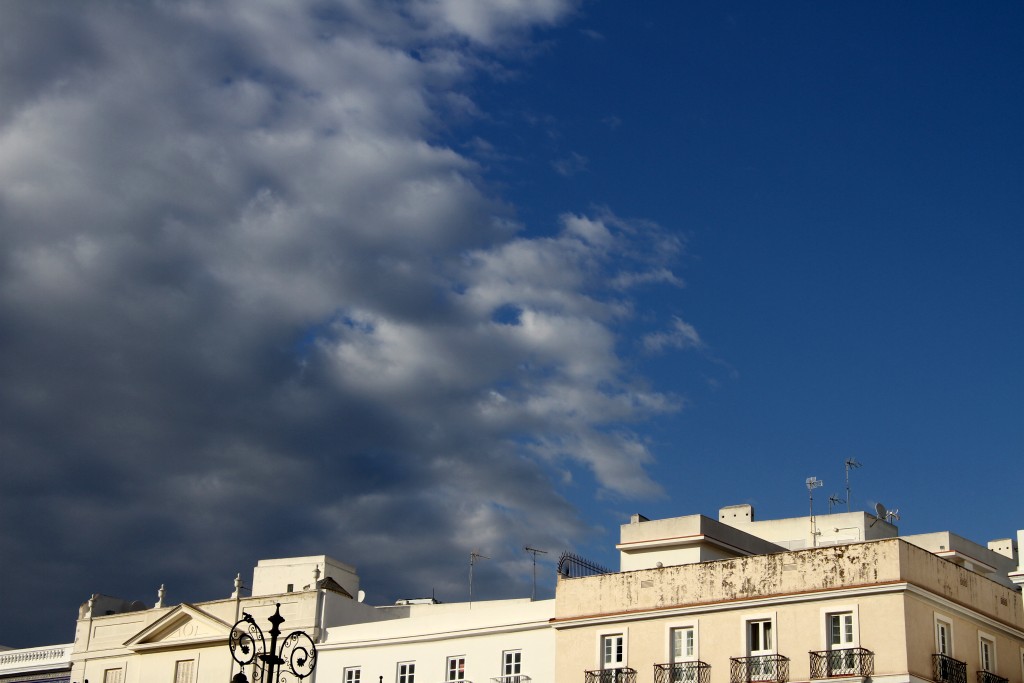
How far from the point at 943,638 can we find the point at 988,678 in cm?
219

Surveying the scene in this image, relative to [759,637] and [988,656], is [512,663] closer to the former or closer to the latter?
[759,637]

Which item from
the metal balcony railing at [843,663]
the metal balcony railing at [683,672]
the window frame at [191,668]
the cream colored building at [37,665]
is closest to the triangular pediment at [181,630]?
the window frame at [191,668]

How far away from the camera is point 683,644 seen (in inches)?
1863

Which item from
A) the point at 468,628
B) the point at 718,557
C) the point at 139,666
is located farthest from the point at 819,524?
the point at 139,666

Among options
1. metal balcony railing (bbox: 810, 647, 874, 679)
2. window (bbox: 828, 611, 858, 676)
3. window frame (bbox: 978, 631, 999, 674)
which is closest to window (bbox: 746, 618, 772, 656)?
metal balcony railing (bbox: 810, 647, 874, 679)

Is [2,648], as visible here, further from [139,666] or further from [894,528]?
[894,528]

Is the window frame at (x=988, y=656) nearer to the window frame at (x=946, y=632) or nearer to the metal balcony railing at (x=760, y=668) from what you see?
the window frame at (x=946, y=632)

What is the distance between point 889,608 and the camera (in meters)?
43.3

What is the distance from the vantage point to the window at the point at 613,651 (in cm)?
4844

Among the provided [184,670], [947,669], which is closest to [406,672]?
[184,670]

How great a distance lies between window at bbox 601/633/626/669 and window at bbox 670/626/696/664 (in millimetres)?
1795

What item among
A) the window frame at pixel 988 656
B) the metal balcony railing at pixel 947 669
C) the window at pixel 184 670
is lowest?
the metal balcony railing at pixel 947 669

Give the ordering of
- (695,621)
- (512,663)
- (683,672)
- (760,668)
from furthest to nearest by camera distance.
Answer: (512,663) < (695,621) < (683,672) < (760,668)

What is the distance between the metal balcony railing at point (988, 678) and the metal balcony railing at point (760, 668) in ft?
19.5
